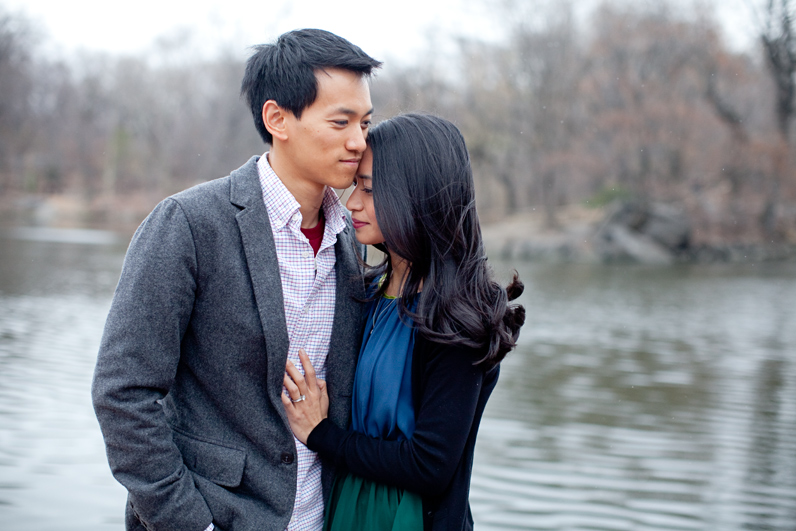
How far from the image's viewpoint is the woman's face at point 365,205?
6.54 feet

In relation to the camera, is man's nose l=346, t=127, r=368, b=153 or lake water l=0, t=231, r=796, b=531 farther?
lake water l=0, t=231, r=796, b=531

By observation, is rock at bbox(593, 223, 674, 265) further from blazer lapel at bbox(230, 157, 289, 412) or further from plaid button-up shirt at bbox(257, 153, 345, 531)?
blazer lapel at bbox(230, 157, 289, 412)

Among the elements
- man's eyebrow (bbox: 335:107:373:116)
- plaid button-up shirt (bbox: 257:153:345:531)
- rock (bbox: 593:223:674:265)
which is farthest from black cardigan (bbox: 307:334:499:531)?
rock (bbox: 593:223:674:265)

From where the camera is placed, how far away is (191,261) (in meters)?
1.71

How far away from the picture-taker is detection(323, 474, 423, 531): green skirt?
1.87 m

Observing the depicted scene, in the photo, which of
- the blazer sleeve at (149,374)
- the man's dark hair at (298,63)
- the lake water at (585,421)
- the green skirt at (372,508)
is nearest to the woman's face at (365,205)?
the man's dark hair at (298,63)

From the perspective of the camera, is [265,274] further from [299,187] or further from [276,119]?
[276,119]

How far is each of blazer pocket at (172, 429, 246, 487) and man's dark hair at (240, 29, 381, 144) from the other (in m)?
0.82

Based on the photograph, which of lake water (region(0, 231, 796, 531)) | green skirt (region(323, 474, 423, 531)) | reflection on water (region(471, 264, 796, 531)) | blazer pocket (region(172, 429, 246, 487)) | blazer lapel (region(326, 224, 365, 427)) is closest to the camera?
blazer pocket (region(172, 429, 246, 487))

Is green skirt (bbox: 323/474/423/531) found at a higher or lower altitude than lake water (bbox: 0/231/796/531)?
higher

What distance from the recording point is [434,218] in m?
1.92

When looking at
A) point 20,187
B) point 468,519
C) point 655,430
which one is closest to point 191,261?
point 468,519

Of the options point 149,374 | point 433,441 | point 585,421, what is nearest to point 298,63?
point 149,374

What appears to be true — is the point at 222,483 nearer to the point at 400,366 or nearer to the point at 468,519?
the point at 400,366
